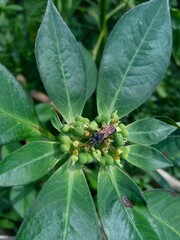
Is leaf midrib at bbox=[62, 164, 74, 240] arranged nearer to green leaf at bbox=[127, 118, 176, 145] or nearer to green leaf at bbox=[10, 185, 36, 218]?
green leaf at bbox=[127, 118, 176, 145]

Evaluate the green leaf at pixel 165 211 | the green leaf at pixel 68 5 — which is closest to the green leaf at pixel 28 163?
the green leaf at pixel 165 211

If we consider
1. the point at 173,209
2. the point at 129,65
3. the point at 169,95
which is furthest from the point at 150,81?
the point at 169,95

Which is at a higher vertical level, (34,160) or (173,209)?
(34,160)

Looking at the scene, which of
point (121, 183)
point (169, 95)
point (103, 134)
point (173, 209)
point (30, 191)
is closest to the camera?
point (103, 134)

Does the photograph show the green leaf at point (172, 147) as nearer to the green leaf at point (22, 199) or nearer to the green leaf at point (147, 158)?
the green leaf at point (147, 158)

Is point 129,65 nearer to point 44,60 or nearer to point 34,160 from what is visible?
point 44,60

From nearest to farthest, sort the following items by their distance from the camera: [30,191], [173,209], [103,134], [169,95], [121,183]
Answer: [103,134], [121,183], [173,209], [30,191], [169,95]

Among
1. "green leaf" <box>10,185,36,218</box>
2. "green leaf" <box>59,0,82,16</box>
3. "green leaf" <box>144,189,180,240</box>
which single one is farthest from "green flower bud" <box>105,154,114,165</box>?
"green leaf" <box>59,0,82,16</box>
